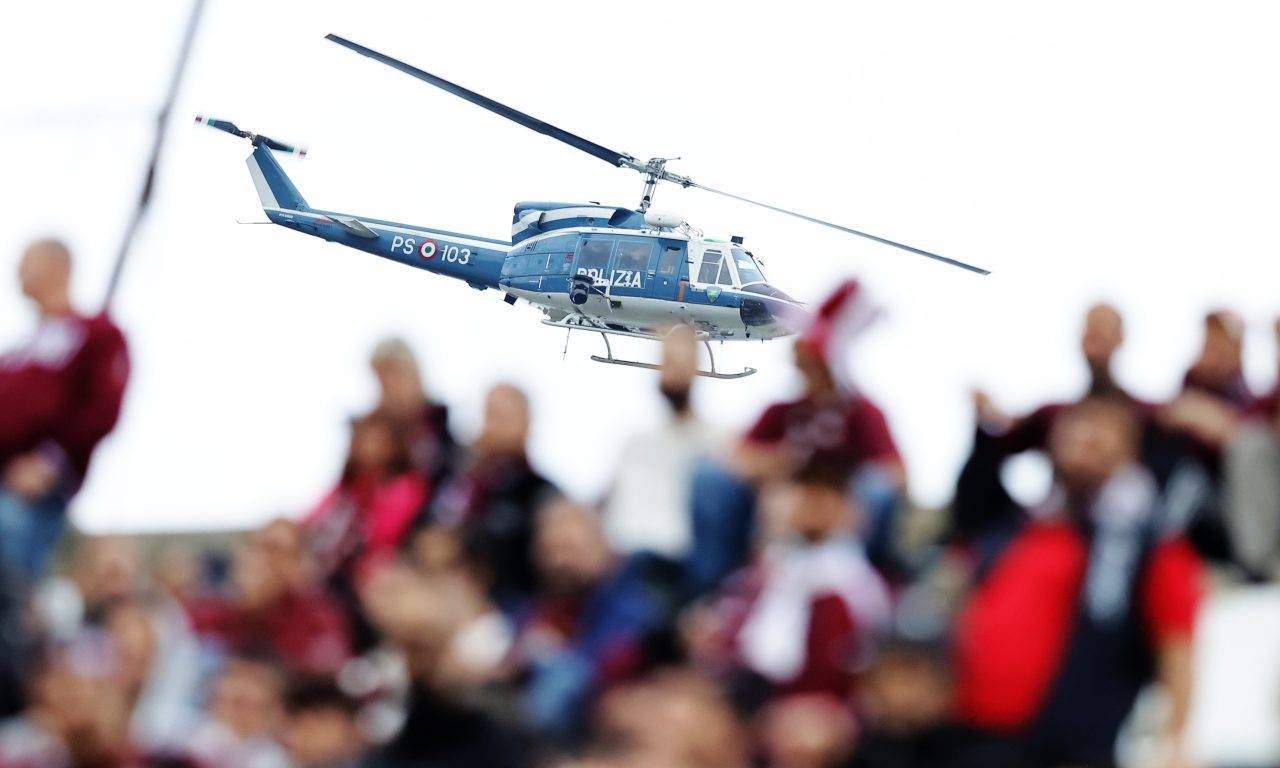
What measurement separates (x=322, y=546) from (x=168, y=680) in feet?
2.64

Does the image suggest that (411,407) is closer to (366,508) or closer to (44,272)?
(366,508)

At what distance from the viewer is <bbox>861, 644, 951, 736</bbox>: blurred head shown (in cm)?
451

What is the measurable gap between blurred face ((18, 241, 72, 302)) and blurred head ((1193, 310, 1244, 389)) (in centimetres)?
388

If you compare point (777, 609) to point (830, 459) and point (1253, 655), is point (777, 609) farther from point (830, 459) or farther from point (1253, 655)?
point (1253, 655)

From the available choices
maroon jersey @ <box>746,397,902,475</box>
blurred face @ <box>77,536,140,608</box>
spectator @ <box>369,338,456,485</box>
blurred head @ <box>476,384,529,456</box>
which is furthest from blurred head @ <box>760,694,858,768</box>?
blurred face @ <box>77,536,140,608</box>

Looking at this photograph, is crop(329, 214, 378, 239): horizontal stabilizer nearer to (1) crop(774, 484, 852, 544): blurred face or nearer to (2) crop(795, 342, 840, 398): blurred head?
(2) crop(795, 342, 840, 398): blurred head

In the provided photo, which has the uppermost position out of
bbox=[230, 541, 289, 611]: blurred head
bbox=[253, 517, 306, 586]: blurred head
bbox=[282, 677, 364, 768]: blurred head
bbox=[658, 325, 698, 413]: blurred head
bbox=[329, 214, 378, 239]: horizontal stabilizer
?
bbox=[329, 214, 378, 239]: horizontal stabilizer

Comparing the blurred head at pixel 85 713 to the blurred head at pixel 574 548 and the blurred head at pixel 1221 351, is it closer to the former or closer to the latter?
the blurred head at pixel 574 548

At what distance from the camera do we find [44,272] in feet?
20.9

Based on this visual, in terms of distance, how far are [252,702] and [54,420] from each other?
1479mm

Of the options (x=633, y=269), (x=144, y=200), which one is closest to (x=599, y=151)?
(x=633, y=269)

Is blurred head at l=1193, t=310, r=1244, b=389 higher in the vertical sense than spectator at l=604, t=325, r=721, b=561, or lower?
higher

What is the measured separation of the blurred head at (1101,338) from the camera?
5574 millimetres

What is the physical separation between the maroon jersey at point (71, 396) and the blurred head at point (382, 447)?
892 mm
